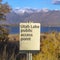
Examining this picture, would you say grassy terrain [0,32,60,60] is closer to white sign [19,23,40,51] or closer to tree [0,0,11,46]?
tree [0,0,11,46]

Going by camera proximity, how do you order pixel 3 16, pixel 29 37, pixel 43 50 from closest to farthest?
1. pixel 29 37
2. pixel 43 50
3. pixel 3 16

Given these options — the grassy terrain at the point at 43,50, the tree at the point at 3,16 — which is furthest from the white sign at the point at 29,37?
the tree at the point at 3,16

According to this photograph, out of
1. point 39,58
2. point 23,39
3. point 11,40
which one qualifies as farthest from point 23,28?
point 11,40

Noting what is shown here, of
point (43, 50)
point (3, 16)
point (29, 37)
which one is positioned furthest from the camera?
point (3, 16)

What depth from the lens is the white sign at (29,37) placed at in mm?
11609

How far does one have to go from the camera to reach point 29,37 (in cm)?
1162

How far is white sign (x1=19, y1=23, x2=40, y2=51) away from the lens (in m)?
11.6

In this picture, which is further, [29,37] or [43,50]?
[43,50]

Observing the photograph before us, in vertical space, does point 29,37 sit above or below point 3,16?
below

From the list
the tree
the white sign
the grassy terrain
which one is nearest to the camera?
the white sign

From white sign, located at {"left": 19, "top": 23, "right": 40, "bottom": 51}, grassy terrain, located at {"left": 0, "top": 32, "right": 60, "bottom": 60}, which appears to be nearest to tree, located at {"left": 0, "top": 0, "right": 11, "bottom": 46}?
grassy terrain, located at {"left": 0, "top": 32, "right": 60, "bottom": 60}

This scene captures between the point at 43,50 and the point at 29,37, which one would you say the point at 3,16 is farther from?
the point at 29,37

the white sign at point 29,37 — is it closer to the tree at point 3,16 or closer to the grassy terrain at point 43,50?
the grassy terrain at point 43,50

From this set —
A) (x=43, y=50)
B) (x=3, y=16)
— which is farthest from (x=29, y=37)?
(x=3, y=16)
